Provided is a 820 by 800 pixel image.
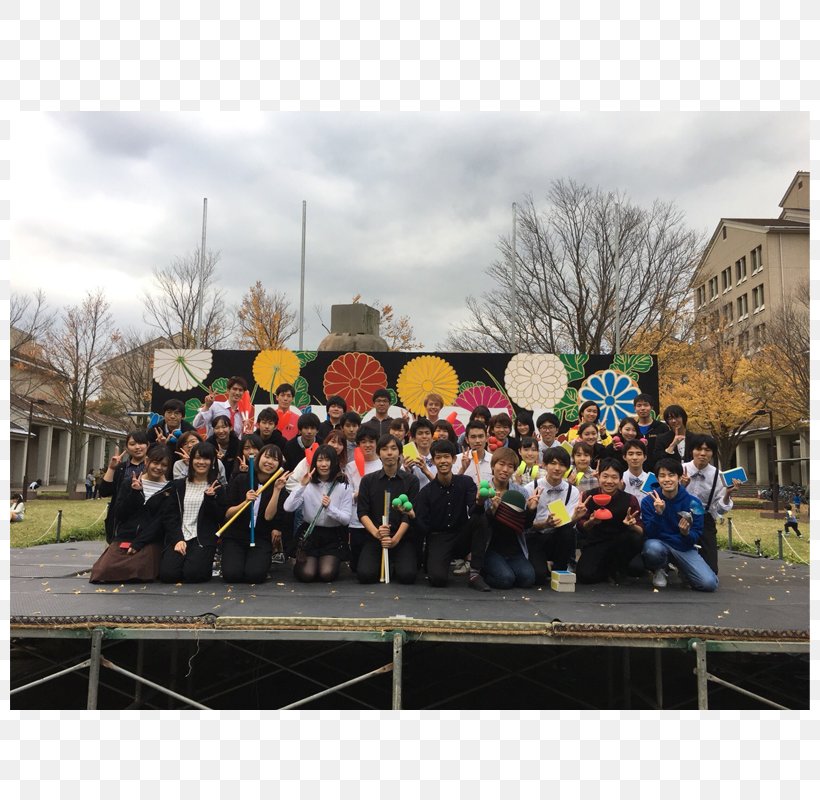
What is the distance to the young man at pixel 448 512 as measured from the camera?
490 cm

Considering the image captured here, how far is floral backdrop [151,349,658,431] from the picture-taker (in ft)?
27.7

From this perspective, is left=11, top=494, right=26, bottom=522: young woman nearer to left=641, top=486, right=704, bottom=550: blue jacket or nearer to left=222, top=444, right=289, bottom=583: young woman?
left=222, top=444, right=289, bottom=583: young woman

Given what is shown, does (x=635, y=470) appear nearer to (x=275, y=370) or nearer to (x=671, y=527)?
(x=671, y=527)

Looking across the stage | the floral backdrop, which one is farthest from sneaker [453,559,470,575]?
the floral backdrop

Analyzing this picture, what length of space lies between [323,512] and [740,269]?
3307cm

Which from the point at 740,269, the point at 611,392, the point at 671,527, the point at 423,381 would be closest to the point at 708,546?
the point at 671,527

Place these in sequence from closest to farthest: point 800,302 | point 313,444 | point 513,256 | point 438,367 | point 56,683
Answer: point 56,683 → point 313,444 → point 438,367 → point 513,256 → point 800,302

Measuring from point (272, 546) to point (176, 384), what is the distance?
420 cm

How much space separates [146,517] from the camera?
4.97 metres

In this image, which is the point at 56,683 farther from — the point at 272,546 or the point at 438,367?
the point at 438,367

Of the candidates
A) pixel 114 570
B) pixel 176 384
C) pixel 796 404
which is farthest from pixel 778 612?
pixel 796 404

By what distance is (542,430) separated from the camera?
600cm

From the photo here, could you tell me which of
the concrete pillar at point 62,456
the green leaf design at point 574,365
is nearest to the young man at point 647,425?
the green leaf design at point 574,365

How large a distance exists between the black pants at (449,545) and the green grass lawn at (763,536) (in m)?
3.65
